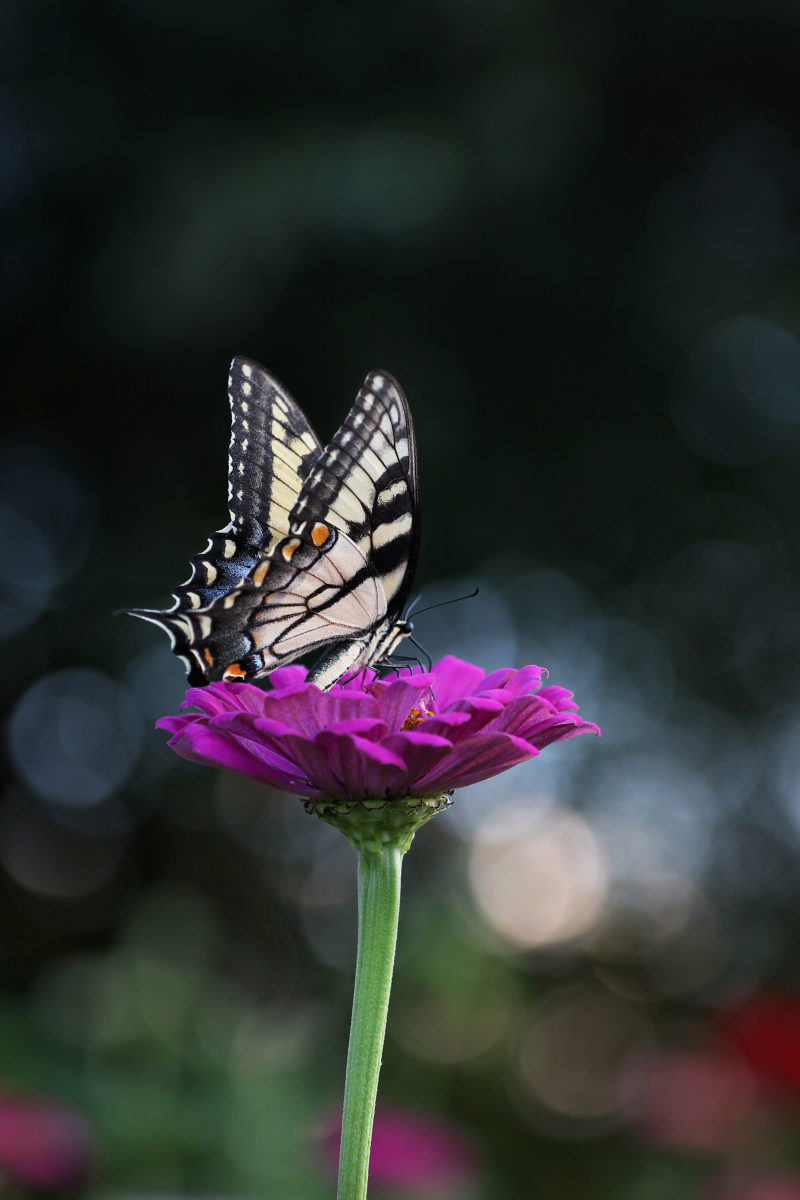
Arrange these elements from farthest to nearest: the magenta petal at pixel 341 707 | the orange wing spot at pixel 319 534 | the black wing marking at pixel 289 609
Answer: the orange wing spot at pixel 319 534
the black wing marking at pixel 289 609
the magenta petal at pixel 341 707

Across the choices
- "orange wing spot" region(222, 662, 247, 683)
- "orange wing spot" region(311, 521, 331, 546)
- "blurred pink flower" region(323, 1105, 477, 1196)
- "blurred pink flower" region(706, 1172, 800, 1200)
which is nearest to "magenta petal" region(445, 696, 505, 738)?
"orange wing spot" region(222, 662, 247, 683)

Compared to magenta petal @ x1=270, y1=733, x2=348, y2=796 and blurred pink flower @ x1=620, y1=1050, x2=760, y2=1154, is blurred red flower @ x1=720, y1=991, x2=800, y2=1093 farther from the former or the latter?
magenta petal @ x1=270, y1=733, x2=348, y2=796

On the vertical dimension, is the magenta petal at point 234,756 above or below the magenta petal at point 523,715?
below

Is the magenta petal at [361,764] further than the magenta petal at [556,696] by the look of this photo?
No

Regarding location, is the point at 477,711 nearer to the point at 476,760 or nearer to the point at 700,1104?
the point at 476,760

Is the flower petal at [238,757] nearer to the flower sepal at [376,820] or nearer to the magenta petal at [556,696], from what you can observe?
the flower sepal at [376,820]

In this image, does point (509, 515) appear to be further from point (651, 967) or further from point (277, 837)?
point (651, 967)

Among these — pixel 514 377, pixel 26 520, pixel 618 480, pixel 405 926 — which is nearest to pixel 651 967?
pixel 405 926

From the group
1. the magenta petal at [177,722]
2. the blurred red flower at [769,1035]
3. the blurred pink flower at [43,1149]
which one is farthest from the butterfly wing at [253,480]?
the blurred red flower at [769,1035]
